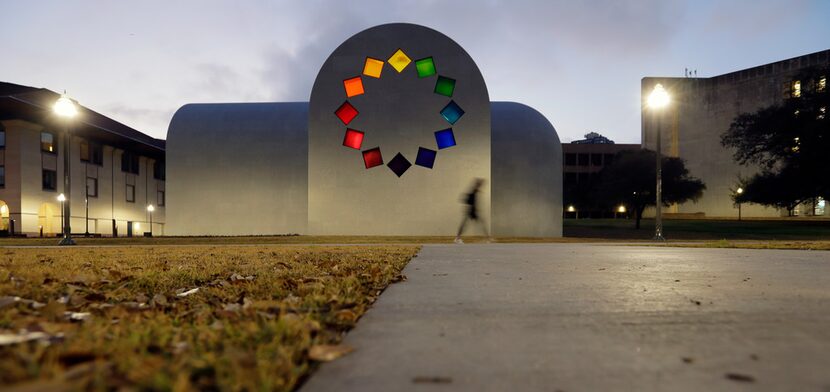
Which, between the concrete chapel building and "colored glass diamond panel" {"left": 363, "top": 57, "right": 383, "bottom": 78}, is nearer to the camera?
the concrete chapel building

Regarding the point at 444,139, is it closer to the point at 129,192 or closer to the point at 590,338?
the point at 590,338

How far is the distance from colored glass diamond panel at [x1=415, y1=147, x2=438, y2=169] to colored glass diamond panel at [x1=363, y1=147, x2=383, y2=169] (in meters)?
1.68

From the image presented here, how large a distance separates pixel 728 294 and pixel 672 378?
2.42 meters

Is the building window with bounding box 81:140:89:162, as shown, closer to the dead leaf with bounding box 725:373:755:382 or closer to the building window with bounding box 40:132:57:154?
the building window with bounding box 40:132:57:154

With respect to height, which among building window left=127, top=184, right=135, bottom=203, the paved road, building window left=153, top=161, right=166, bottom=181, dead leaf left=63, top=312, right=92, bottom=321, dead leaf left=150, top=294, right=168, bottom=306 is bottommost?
the paved road

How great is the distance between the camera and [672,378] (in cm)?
191

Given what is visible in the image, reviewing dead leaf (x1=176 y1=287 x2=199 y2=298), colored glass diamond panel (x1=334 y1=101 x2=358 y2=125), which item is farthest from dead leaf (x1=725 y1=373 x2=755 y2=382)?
colored glass diamond panel (x1=334 y1=101 x2=358 y2=125)

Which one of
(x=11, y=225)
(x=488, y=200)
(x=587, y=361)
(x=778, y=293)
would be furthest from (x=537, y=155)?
(x=11, y=225)

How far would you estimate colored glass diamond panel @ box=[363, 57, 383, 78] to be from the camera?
21.3m

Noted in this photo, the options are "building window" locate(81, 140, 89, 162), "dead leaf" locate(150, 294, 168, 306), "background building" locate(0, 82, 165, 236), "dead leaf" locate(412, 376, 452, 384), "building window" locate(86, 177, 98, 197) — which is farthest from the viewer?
"building window" locate(86, 177, 98, 197)

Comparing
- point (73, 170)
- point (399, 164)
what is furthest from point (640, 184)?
point (73, 170)

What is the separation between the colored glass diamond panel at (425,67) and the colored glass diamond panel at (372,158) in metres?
3.89

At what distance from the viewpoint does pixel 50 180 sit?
35.8 metres

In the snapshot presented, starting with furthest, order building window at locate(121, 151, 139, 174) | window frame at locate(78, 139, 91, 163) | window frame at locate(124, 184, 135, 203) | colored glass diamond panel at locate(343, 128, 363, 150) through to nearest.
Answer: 1. building window at locate(121, 151, 139, 174)
2. window frame at locate(124, 184, 135, 203)
3. window frame at locate(78, 139, 91, 163)
4. colored glass diamond panel at locate(343, 128, 363, 150)
